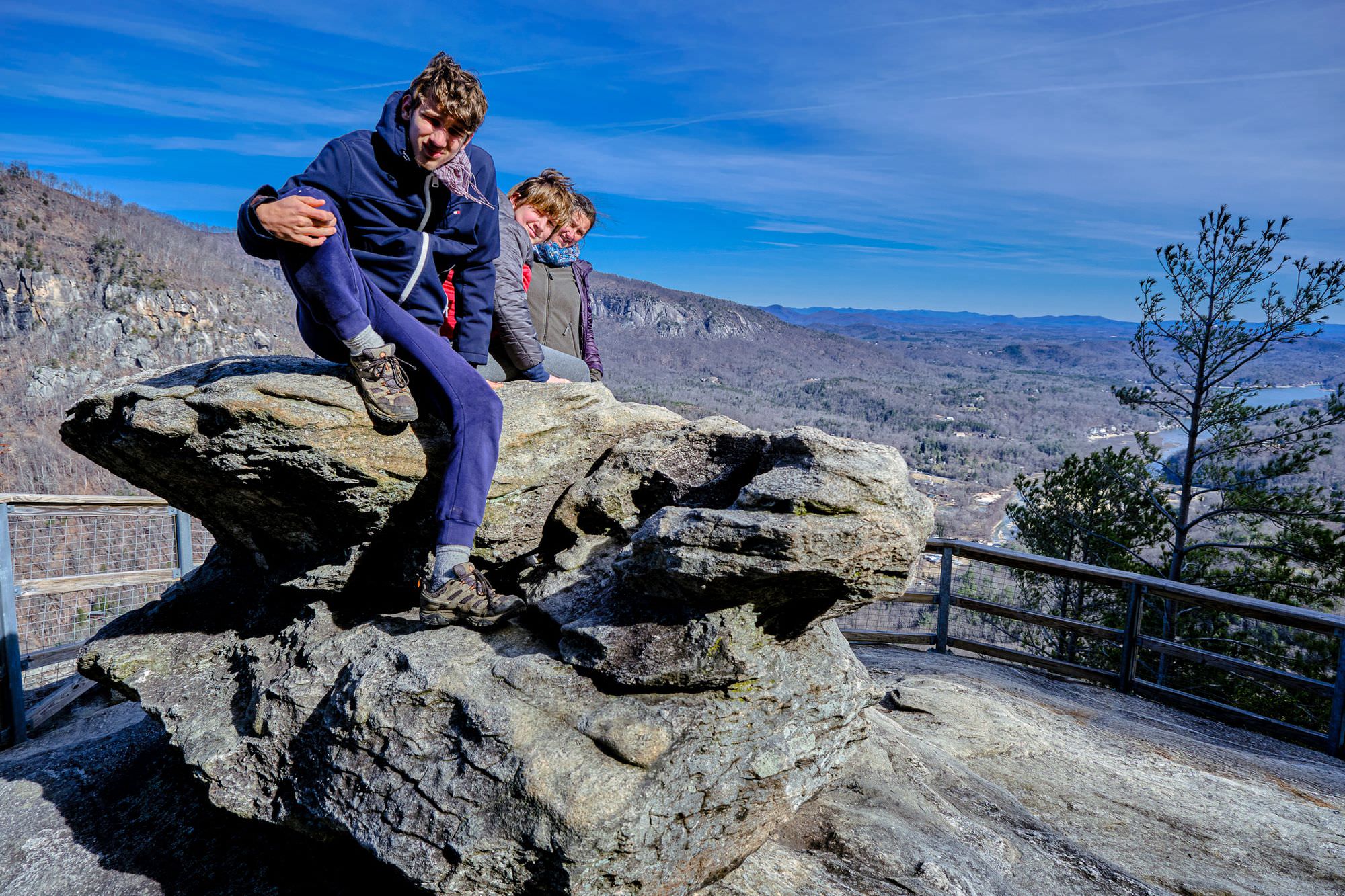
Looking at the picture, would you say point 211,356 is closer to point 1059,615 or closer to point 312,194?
point 1059,615

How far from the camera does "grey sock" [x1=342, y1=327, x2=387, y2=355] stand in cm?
356

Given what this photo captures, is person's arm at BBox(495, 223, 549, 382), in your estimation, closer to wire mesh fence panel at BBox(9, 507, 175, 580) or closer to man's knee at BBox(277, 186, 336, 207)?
man's knee at BBox(277, 186, 336, 207)

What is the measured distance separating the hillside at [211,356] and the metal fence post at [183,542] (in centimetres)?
1989

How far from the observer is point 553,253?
535 cm

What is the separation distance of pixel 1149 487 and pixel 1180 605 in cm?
240

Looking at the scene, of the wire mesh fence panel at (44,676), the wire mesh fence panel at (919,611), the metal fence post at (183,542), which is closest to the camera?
the metal fence post at (183,542)

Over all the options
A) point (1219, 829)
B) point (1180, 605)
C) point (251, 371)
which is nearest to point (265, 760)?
point (251, 371)

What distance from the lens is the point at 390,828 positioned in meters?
3.13

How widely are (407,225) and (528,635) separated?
2270 mm

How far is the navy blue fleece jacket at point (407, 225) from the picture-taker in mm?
3516

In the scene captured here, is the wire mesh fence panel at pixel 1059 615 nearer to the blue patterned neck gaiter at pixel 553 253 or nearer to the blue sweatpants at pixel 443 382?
the blue patterned neck gaiter at pixel 553 253

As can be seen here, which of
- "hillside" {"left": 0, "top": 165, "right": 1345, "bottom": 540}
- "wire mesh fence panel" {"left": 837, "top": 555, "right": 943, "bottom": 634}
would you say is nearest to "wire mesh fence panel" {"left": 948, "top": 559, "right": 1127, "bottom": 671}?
"wire mesh fence panel" {"left": 837, "top": 555, "right": 943, "bottom": 634}

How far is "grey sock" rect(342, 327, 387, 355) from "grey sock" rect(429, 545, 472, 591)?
1.06 metres

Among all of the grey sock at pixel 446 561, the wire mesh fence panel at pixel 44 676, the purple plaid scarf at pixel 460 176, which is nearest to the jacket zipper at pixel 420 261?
the purple plaid scarf at pixel 460 176
